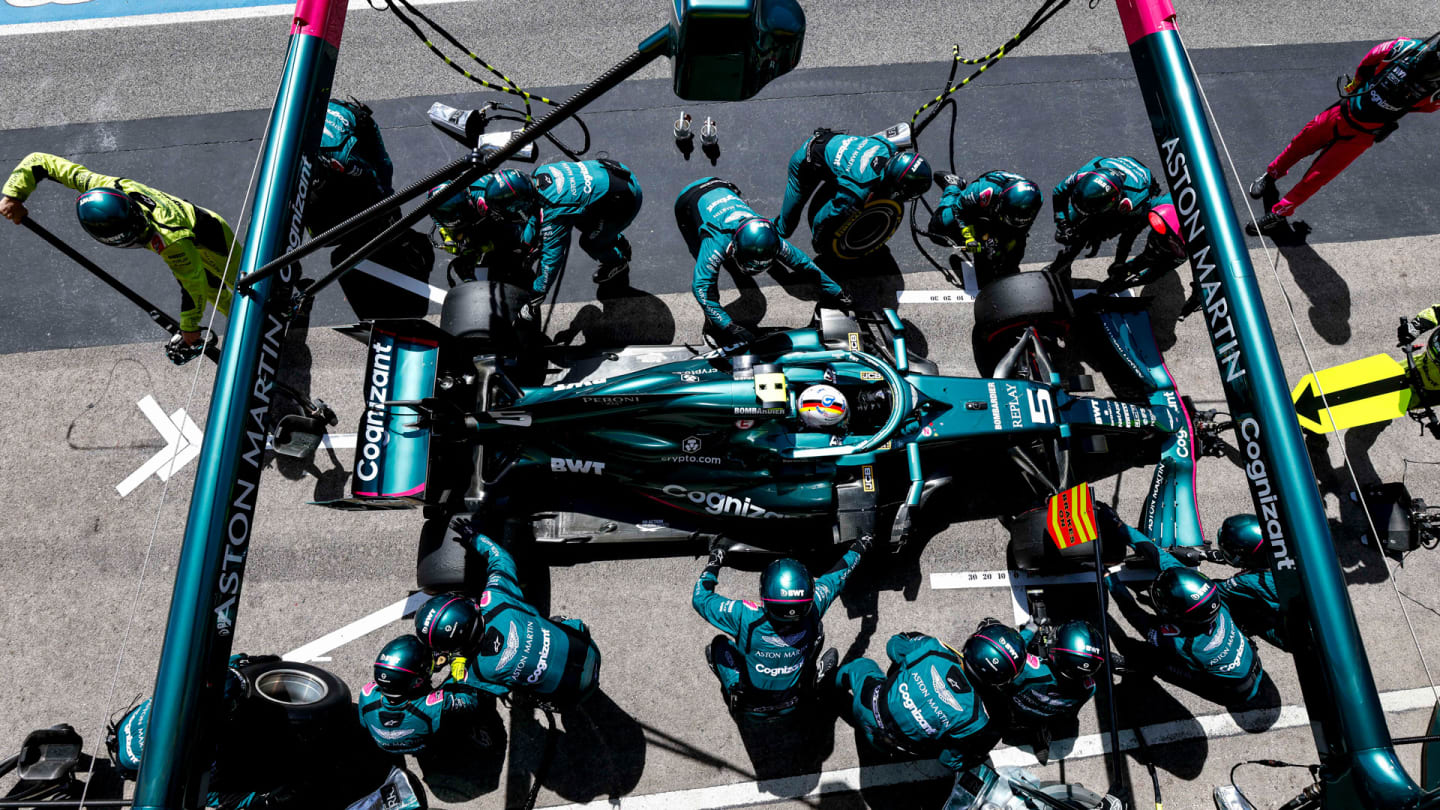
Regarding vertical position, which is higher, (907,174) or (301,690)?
(907,174)

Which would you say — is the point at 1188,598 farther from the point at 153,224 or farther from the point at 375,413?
the point at 153,224

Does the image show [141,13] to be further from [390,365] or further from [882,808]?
[882,808]

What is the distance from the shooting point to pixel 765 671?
16.7 ft

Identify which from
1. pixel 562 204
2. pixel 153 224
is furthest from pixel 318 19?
pixel 153 224

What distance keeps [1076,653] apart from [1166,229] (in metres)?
3.59

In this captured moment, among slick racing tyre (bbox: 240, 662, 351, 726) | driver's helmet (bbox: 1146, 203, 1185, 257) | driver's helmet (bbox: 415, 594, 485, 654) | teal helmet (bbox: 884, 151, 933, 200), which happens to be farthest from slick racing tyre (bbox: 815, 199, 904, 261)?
slick racing tyre (bbox: 240, 662, 351, 726)

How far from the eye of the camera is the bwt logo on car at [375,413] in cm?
534

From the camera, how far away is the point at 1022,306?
20.9 ft

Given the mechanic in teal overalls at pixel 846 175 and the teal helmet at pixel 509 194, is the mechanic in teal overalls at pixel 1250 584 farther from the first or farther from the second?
the teal helmet at pixel 509 194

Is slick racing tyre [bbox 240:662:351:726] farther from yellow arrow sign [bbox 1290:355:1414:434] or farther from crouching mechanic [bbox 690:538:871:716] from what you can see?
yellow arrow sign [bbox 1290:355:1414:434]

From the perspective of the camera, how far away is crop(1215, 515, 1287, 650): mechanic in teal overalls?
551cm

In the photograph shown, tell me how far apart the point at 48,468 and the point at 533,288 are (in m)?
4.63

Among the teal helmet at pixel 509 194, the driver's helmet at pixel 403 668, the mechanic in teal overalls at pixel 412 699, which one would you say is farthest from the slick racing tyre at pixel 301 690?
the teal helmet at pixel 509 194

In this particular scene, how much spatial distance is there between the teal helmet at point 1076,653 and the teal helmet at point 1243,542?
148cm
